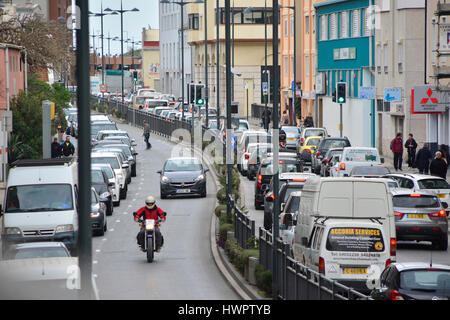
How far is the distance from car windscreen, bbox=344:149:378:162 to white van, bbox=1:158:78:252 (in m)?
16.5

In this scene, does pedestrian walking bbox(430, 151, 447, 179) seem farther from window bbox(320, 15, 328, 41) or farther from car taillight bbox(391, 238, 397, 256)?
window bbox(320, 15, 328, 41)

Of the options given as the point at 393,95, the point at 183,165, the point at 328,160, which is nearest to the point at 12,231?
the point at 183,165

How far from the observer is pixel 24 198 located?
26266mm

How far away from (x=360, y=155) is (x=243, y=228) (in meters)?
18.0

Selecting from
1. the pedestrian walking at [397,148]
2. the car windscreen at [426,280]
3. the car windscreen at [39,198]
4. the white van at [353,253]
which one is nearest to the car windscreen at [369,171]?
the pedestrian walking at [397,148]

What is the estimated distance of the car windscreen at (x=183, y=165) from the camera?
39.9 metres

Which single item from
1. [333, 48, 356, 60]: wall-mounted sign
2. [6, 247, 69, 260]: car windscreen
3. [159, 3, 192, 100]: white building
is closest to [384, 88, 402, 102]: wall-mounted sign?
[333, 48, 356, 60]: wall-mounted sign

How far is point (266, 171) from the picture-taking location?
3634cm

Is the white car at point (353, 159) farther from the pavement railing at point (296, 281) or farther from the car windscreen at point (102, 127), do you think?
the car windscreen at point (102, 127)

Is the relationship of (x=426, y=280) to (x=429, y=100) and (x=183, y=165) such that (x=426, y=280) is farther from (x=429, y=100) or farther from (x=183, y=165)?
(x=429, y=100)

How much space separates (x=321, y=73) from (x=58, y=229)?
5234 centimetres

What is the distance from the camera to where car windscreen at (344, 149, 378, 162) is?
1621 inches
